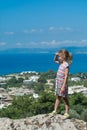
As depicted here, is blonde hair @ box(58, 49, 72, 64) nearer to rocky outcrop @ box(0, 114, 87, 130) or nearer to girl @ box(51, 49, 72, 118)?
girl @ box(51, 49, 72, 118)

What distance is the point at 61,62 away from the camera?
6.44 metres

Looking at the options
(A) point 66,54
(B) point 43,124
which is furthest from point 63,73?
(B) point 43,124

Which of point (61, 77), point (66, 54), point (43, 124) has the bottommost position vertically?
point (43, 124)

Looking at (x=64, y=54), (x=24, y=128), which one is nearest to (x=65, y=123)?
(x=24, y=128)

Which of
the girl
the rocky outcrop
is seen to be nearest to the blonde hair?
the girl

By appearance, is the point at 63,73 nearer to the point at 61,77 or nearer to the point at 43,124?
the point at 61,77

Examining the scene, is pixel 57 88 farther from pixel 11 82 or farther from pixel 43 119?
pixel 11 82

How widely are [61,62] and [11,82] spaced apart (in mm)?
61108

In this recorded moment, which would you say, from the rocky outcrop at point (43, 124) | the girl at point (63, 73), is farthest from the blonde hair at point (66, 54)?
the rocky outcrop at point (43, 124)

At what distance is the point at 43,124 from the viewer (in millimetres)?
6086

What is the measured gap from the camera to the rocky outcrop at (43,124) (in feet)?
19.8

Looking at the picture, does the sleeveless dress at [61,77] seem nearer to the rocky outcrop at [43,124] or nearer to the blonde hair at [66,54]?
the blonde hair at [66,54]

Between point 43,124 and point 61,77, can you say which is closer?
point 43,124

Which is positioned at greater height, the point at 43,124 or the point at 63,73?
the point at 63,73
